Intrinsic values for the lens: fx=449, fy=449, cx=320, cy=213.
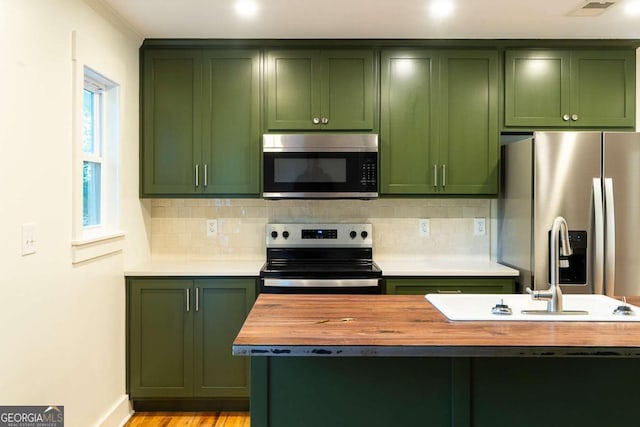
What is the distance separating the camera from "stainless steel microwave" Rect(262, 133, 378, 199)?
2926mm

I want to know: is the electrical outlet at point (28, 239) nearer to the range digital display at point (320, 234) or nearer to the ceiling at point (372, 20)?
the ceiling at point (372, 20)

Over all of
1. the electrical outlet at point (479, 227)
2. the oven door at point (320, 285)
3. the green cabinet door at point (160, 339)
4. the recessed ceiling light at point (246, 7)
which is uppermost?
the recessed ceiling light at point (246, 7)

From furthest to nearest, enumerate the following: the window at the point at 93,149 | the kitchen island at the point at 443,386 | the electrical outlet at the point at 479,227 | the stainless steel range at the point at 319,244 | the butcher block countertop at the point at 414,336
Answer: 1. the electrical outlet at the point at 479,227
2. the stainless steel range at the point at 319,244
3. the window at the point at 93,149
4. the kitchen island at the point at 443,386
5. the butcher block countertop at the point at 414,336

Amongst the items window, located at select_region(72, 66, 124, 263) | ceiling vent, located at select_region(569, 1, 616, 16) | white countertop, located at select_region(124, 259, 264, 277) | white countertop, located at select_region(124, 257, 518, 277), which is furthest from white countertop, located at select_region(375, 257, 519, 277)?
window, located at select_region(72, 66, 124, 263)

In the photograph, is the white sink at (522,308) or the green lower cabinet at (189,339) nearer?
the white sink at (522,308)

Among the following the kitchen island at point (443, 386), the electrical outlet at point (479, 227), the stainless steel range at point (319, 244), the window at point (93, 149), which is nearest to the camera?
the kitchen island at point (443, 386)

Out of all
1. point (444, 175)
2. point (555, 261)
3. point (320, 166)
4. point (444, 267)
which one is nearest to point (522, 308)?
point (555, 261)

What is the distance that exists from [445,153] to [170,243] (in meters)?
2.06

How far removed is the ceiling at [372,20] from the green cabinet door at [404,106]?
0.54 feet

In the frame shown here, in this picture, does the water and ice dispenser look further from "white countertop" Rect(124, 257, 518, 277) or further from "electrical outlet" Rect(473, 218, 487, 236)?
"electrical outlet" Rect(473, 218, 487, 236)

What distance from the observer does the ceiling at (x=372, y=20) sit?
2447mm

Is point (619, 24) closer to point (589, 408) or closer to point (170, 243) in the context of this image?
point (589, 408)

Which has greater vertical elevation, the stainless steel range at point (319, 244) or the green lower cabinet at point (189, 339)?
the stainless steel range at point (319, 244)

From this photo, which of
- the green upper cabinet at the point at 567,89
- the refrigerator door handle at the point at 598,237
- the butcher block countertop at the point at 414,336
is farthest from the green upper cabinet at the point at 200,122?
the refrigerator door handle at the point at 598,237
